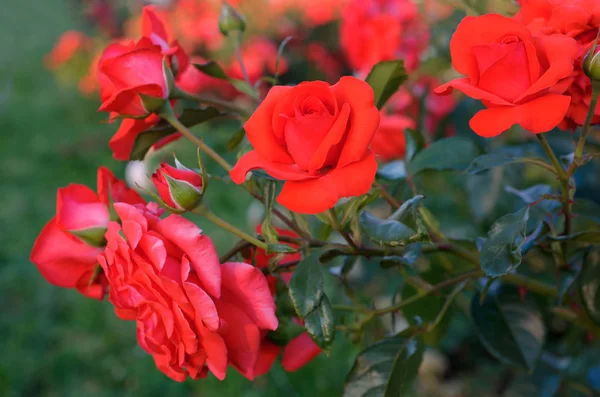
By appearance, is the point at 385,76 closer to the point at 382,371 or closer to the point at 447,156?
the point at 447,156

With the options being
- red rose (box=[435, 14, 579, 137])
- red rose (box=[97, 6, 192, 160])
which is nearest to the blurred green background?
red rose (box=[97, 6, 192, 160])

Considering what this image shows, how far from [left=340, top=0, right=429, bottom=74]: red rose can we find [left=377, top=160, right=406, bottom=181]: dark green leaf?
0.46 metres

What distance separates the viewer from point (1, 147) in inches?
116

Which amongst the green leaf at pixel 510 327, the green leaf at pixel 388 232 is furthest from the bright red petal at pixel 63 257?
the green leaf at pixel 510 327

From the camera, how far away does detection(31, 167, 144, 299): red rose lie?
1.44 feet

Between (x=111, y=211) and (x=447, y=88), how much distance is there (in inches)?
9.7

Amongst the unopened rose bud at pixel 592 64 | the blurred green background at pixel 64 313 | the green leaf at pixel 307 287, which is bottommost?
the blurred green background at pixel 64 313

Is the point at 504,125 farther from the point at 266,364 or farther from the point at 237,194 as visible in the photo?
the point at 237,194

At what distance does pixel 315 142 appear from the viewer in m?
0.35

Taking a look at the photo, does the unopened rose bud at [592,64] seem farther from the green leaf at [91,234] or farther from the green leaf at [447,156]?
the green leaf at [91,234]

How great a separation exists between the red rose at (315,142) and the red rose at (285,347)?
0.10m

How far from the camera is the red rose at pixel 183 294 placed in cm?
37

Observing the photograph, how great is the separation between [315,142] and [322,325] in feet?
0.39

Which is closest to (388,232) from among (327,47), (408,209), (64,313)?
(408,209)
